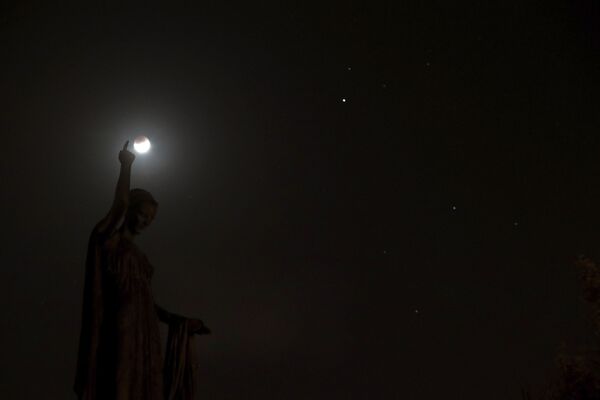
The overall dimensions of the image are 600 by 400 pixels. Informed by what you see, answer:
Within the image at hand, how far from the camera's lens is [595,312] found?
22.5 metres

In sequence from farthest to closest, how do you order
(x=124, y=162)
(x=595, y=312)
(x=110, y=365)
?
(x=595, y=312), (x=124, y=162), (x=110, y=365)

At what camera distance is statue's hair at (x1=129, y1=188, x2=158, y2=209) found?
22.2 ft

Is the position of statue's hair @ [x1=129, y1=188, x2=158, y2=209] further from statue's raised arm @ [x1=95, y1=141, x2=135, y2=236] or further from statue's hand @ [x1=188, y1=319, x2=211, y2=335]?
statue's hand @ [x1=188, y1=319, x2=211, y2=335]

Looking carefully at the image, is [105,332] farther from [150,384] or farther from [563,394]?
[563,394]

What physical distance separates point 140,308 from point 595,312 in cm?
2001

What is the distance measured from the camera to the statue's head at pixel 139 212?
6.77 meters

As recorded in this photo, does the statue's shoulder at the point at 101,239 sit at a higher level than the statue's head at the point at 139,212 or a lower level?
lower

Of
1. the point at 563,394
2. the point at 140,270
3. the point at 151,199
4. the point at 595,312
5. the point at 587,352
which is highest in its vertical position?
the point at 151,199

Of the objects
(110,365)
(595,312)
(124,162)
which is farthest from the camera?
(595,312)

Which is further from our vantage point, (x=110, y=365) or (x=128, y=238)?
(x=128, y=238)

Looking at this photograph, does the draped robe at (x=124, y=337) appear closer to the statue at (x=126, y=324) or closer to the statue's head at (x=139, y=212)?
the statue at (x=126, y=324)

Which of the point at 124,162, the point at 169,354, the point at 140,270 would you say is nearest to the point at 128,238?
the point at 140,270

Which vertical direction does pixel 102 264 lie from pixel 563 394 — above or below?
above

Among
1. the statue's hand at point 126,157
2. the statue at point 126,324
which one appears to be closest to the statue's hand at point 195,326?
the statue at point 126,324
